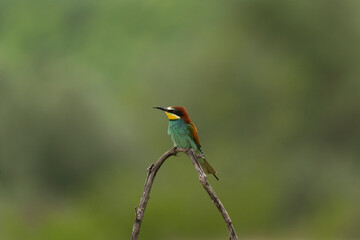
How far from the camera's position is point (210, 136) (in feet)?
21.0

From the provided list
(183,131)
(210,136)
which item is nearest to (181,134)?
(183,131)

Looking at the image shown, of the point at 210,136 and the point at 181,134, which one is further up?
the point at 210,136

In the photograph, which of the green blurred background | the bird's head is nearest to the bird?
the bird's head

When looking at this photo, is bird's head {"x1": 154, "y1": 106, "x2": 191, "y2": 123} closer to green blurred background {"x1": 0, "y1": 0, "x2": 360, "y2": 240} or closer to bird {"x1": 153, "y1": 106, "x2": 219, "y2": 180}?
bird {"x1": 153, "y1": 106, "x2": 219, "y2": 180}

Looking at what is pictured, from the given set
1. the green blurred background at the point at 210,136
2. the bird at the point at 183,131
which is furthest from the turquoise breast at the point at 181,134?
the green blurred background at the point at 210,136

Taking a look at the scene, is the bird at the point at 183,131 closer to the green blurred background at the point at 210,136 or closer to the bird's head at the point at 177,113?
the bird's head at the point at 177,113

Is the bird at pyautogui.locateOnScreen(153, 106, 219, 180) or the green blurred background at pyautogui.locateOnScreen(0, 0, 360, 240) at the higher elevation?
the green blurred background at pyautogui.locateOnScreen(0, 0, 360, 240)

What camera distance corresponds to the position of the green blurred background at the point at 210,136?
570 centimetres

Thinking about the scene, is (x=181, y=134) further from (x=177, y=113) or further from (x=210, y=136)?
→ (x=210, y=136)

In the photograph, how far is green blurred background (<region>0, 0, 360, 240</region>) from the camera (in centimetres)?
570

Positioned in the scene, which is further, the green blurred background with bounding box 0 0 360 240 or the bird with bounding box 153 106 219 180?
the green blurred background with bounding box 0 0 360 240

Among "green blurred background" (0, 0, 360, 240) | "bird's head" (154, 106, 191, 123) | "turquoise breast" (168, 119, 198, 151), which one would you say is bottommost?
"turquoise breast" (168, 119, 198, 151)

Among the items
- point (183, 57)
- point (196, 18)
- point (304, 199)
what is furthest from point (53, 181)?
point (196, 18)

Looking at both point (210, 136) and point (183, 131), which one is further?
point (210, 136)
